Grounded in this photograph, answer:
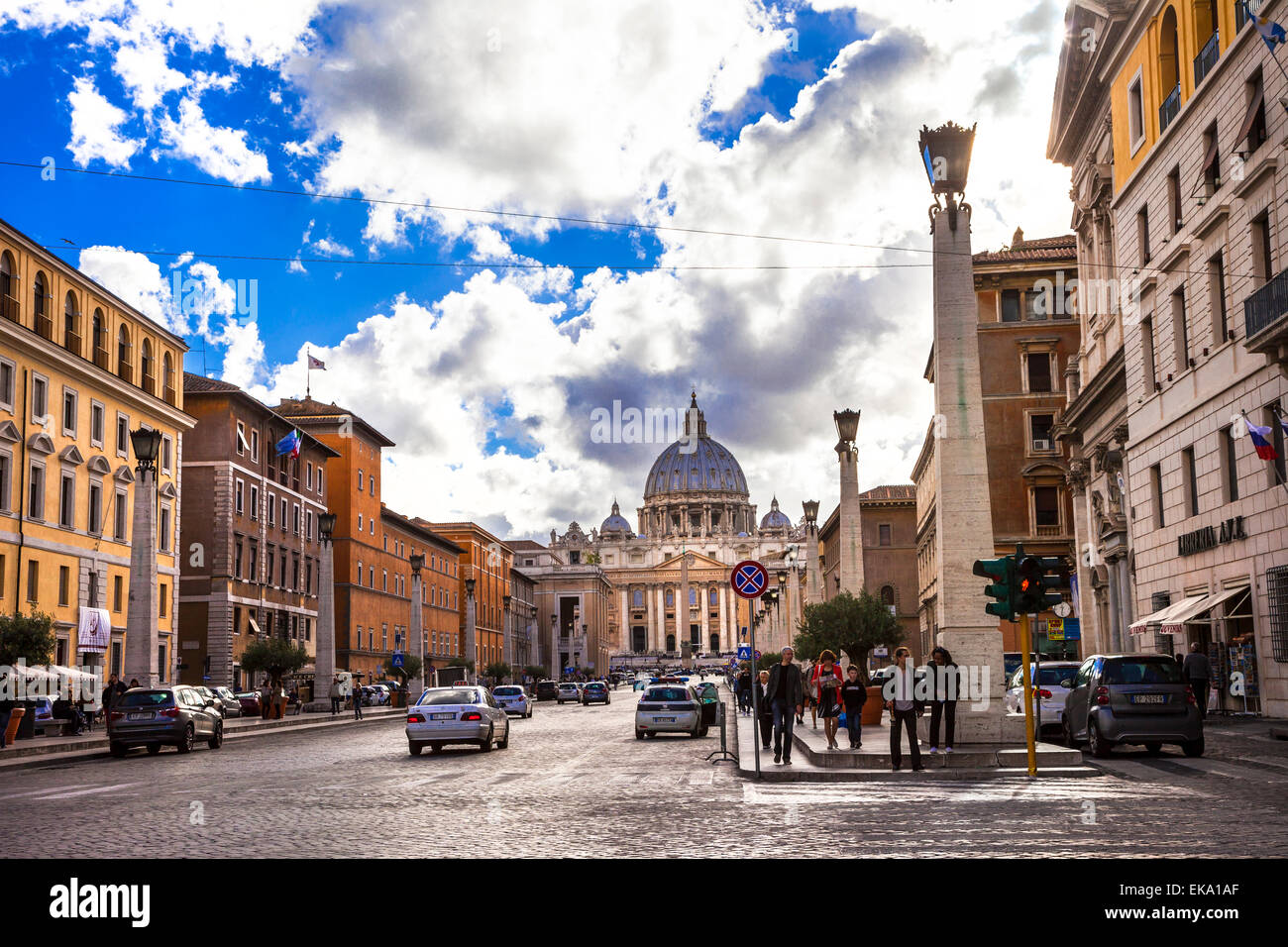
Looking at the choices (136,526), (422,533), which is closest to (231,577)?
(136,526)

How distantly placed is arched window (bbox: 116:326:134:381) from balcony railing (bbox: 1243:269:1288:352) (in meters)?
39.4

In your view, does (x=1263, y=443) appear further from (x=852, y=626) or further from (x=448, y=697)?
(x=852, y=626)

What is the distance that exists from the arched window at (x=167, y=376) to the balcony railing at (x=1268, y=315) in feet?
139

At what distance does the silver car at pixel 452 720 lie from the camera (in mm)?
26812

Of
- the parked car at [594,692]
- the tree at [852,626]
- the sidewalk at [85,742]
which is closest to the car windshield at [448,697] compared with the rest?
the sidewalk at [85,742]

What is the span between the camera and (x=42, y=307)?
142 feet

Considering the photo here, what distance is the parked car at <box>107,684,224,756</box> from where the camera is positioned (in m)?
28.3

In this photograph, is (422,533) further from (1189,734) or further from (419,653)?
(1189,734)

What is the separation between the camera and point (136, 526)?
3619 centimetres

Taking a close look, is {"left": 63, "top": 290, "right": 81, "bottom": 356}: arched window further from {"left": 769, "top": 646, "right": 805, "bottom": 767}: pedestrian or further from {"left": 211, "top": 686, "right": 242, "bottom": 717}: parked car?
{"left": 769, "top": 646, "right": 805, "bottom": 767}: pedestrian

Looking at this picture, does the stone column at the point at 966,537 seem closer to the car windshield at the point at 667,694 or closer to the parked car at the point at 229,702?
the car windshield at the point at 667,694

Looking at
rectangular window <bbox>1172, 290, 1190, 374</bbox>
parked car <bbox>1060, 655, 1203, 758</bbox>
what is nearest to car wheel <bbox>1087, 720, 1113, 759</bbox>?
parked car <bbox>1060, 655, 1203, 758</bbox>

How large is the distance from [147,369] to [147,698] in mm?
26821

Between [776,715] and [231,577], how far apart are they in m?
44.2
